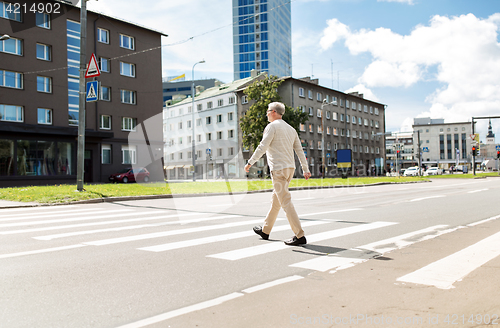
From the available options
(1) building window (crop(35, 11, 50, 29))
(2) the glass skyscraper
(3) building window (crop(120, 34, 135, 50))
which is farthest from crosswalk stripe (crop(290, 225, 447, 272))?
(2) the glass skyscraper

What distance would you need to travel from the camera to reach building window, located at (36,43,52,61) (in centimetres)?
3064

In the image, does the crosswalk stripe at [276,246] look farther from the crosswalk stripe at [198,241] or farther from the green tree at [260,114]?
the green tree at [260,114]

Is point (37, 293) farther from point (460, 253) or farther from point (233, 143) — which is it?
point (233, 143)

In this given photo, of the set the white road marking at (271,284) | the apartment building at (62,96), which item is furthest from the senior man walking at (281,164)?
the apartment building at (62,96)

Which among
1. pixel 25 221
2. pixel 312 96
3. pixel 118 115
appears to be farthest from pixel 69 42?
pixel 312 96

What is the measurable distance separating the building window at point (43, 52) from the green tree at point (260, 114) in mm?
22489

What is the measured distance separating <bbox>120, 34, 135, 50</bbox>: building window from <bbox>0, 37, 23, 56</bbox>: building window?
352 inches

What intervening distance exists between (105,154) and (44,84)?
7.43 metres

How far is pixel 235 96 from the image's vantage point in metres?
62.2

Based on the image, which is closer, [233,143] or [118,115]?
[118,115]

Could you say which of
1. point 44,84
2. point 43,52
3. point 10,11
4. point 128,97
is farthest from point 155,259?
point 128,97

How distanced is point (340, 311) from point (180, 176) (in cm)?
6739

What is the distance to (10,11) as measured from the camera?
95.8ft

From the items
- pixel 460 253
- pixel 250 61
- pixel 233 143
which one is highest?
A: pixel 250 61
